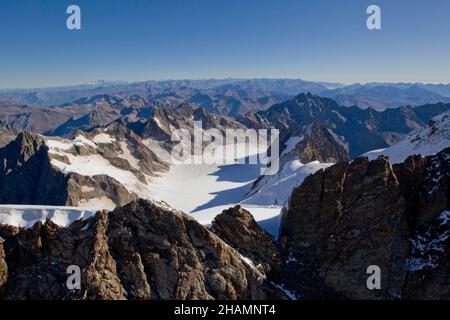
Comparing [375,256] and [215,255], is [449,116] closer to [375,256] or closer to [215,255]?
[375,256]

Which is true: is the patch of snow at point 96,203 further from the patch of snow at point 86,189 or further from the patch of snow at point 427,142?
the patch of snow at point 427,142

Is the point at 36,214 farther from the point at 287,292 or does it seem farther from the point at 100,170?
the point at 100,170

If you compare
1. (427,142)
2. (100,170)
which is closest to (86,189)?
(100,170)

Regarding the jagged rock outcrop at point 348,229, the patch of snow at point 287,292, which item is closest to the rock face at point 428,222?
the jagged rock outcrop at point 348,229

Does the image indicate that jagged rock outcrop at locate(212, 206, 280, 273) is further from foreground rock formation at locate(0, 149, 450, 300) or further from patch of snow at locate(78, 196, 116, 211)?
patch of snow at locate(78, 196, 116, 211)

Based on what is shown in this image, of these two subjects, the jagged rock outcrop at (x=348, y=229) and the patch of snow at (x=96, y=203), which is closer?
the jagged rock outcrop at (x=348, y=229)
